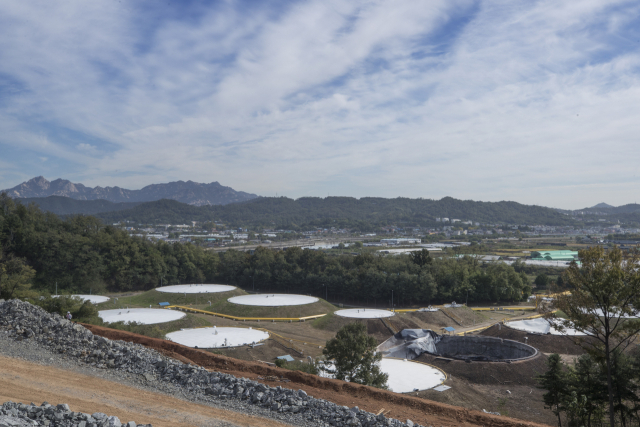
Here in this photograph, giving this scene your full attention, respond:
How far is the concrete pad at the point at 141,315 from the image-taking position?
142 feet

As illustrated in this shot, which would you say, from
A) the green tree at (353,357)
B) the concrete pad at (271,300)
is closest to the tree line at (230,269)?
the concrete pad at (271,300)

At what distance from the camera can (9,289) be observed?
31703 millimetres

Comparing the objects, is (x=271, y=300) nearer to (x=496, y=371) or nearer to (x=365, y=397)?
(x=496, y=371)

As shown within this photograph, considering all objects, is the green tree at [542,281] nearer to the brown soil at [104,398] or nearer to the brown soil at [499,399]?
the brown soil at [499,399]

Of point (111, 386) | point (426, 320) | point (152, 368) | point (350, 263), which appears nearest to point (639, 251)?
point (152, 368)

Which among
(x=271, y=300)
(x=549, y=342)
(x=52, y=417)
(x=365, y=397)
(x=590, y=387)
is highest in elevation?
(x=52, y=417)

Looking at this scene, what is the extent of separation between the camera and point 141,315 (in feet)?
150

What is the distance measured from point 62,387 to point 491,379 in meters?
30.8

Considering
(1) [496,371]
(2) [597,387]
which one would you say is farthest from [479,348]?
(2) [597,387]

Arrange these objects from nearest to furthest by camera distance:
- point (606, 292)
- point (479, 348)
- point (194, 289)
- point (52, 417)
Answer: point (52, 417) < point (606, 292) < point (479, 348) < point (194, 289)

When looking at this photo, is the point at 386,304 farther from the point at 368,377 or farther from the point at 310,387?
the point at 310,387

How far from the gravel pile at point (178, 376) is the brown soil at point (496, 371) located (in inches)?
994

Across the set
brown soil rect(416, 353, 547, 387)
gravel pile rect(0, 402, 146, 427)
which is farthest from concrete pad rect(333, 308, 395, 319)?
gravel pile rect(0, 402, 146, 427)

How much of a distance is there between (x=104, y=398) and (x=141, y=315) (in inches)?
1456
